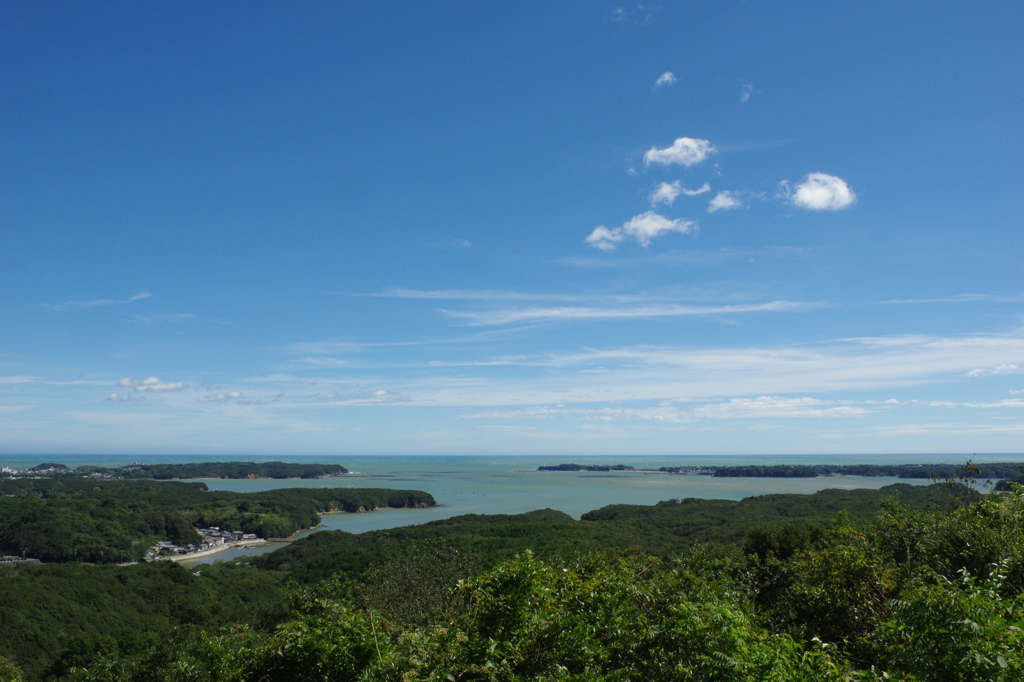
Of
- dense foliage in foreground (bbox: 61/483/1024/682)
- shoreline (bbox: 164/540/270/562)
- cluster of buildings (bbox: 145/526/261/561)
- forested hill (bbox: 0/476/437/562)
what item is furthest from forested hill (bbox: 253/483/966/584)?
dense foliage in foreground (bbox: 61/483/1024/682)

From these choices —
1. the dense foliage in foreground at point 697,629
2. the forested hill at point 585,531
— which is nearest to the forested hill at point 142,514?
the forested hill at point 585,531

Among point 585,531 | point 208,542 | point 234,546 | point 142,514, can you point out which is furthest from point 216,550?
point 585,531

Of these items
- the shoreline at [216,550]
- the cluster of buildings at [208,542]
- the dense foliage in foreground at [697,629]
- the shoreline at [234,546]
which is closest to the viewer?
the dense foliage in foreground at [697,629]

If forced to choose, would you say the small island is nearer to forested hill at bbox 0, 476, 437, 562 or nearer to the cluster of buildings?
forested hill at bbox 0, 476, 437, 562

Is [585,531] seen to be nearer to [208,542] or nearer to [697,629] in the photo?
[697,629]

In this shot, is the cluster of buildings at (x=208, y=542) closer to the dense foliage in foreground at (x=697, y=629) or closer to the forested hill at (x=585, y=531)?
the forested hill at (x=585, y=531)
